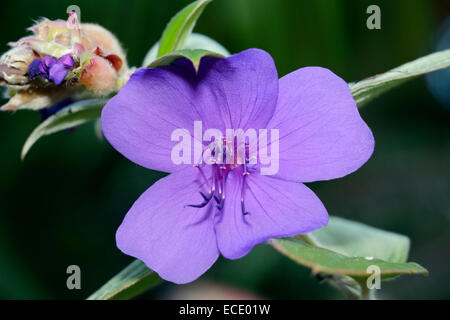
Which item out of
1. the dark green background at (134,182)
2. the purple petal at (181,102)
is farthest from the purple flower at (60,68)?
the dark green background at (134,182)

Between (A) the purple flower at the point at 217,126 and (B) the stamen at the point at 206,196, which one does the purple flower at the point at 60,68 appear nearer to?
(A) the purple flower at the point at 217,126

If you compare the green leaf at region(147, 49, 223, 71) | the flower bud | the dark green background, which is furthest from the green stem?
the dark green background

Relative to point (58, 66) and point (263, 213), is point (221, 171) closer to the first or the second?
point (263, 213)

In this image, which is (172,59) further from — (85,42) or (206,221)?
(206,221)

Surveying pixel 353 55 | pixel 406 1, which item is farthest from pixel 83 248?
pixel 406 1

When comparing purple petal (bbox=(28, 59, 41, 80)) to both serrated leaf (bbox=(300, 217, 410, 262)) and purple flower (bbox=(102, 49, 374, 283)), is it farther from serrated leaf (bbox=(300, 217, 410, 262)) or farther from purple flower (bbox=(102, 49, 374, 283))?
serrated leaf (bbox=(300, 217, 410, 262))
